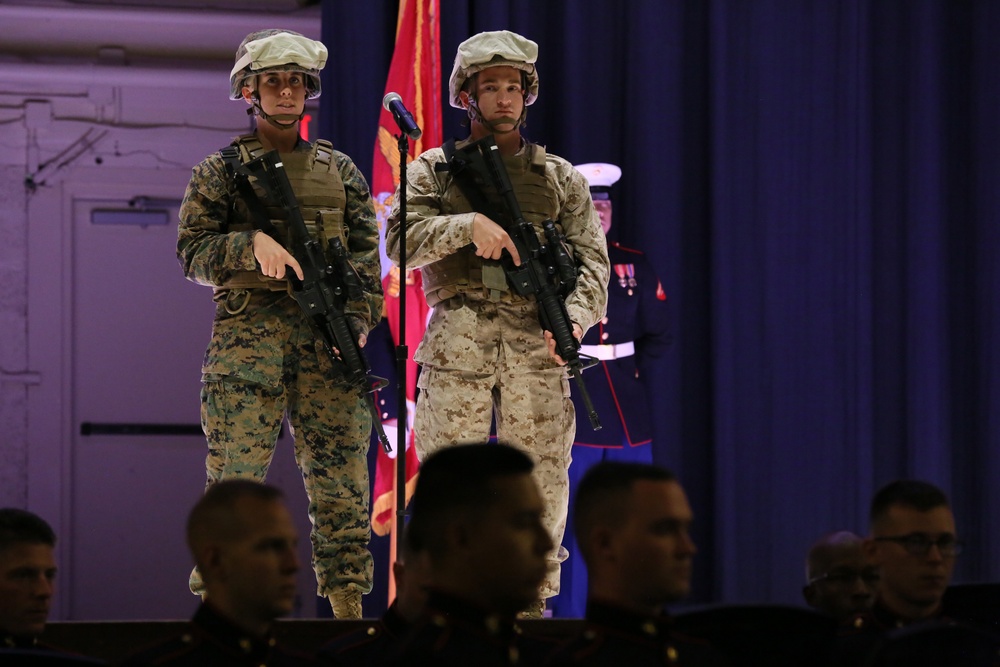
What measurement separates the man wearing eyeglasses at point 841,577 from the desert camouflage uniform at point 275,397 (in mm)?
1368

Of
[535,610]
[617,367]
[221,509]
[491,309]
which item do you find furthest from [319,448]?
[617,367]

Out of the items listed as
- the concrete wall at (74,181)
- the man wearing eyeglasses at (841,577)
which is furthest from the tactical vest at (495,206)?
the concrete wall at (74,181)

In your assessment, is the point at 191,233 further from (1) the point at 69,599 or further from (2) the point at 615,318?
(1) the point at 69,599

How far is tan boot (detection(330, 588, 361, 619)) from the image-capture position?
3.67m

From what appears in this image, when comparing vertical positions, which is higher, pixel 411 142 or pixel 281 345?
pixel 411 142

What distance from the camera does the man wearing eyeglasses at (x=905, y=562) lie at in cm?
251

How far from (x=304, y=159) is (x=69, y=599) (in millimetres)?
2912

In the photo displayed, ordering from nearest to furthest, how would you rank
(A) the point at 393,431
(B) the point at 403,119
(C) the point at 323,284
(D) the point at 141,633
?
(D) the point at 141,633 < (C) the point at 323,284 < (B) the point at 403,119 < (A) the point at 393,431

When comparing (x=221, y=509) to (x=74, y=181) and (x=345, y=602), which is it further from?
(x=74, y=181)

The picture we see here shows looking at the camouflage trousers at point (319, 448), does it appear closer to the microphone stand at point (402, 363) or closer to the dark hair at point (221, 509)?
the microphone stand at point (402, 363)

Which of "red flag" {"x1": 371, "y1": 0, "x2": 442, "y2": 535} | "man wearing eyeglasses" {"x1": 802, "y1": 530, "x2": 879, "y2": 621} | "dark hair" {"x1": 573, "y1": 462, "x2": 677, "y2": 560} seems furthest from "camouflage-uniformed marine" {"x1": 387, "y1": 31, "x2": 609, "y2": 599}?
"dark hair" {"x1": 573, "y1": 462, "x2": 677, "y2": 560}

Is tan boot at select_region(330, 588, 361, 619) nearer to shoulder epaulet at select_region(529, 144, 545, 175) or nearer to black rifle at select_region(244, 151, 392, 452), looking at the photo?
black rifle at select_region(244, 151, 392, 452)

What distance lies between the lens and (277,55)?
3.71 metres

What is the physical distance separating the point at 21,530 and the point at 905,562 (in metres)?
1.73
